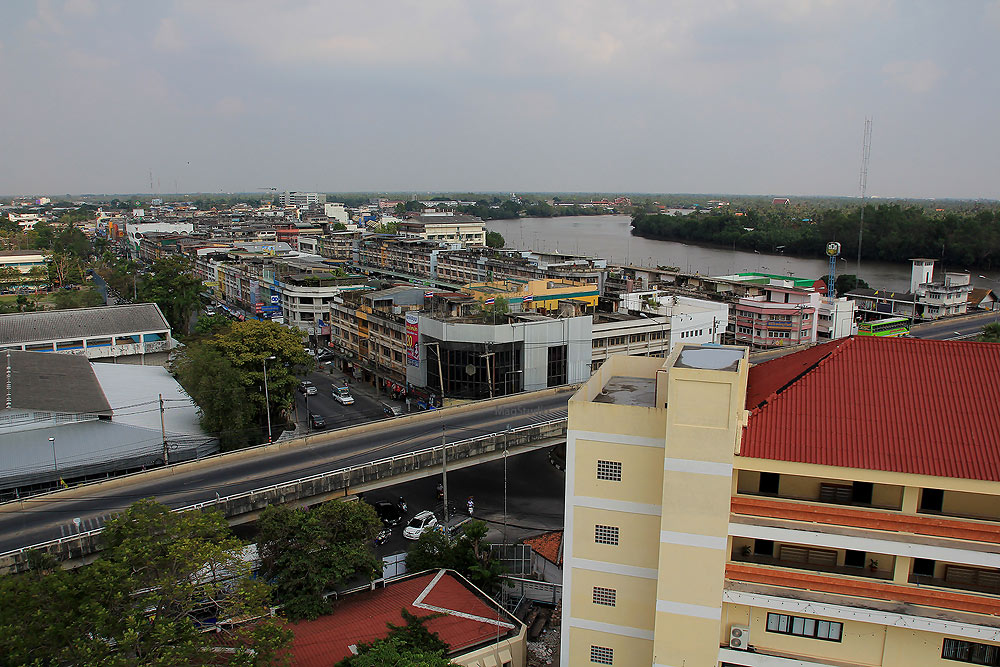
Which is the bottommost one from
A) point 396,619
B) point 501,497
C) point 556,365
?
point 501,497

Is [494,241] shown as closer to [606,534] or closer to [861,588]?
[606,534]

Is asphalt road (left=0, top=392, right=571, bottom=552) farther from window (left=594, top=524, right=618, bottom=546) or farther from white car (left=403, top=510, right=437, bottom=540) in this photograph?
window (left=594, top=524, right=618, bottom=546)

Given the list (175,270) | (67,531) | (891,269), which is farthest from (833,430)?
(891,269)

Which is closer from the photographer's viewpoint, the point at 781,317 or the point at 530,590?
the point at 530,590

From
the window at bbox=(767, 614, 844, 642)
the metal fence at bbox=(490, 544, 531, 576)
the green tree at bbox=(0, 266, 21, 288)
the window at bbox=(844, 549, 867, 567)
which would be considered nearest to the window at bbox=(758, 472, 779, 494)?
the window at bbox=(844, 549, 867, 567)

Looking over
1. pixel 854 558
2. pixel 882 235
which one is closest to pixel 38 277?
pixel 854 558

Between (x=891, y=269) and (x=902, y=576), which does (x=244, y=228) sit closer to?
(x=891, y=269)
